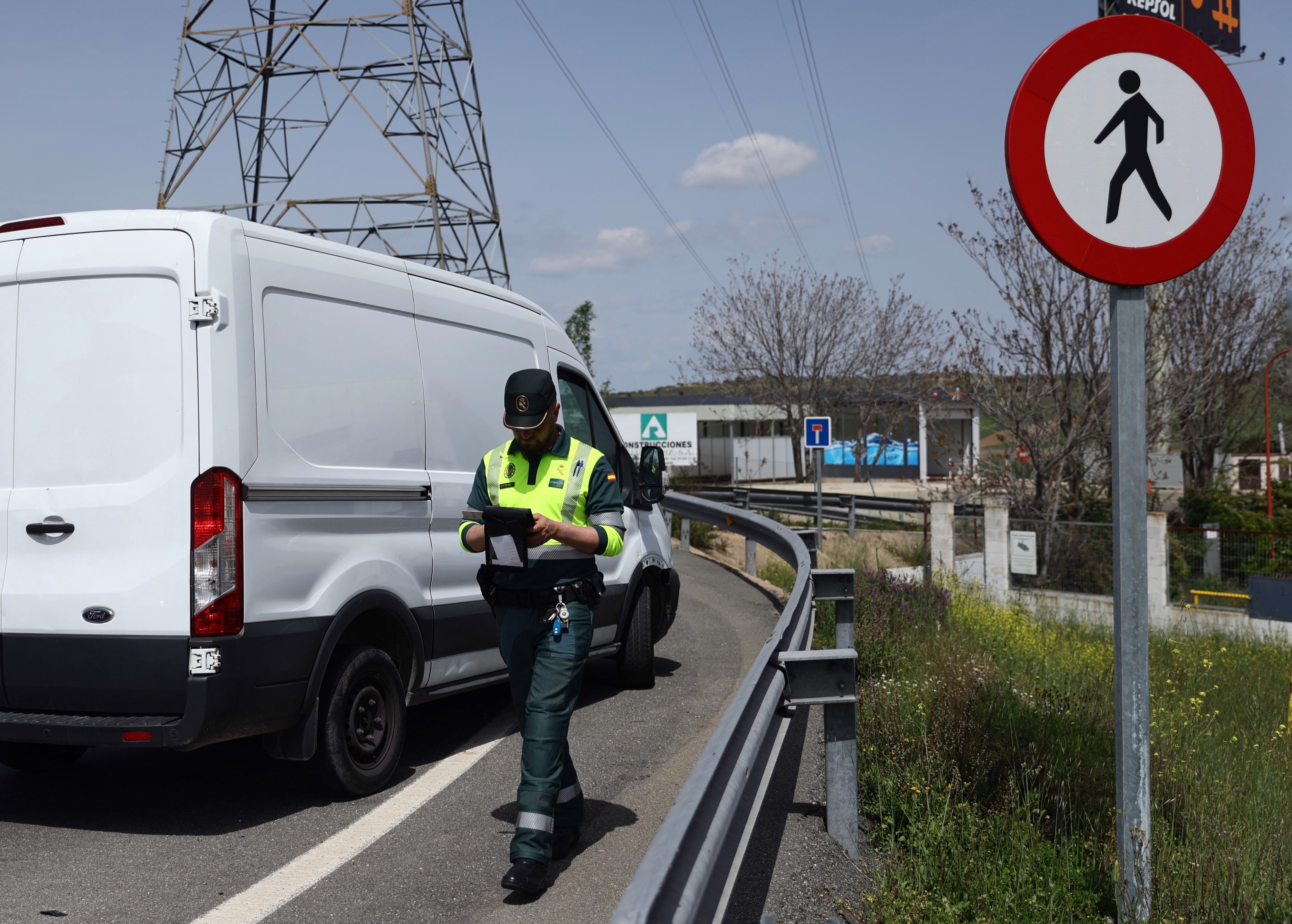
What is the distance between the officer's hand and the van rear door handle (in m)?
1.92

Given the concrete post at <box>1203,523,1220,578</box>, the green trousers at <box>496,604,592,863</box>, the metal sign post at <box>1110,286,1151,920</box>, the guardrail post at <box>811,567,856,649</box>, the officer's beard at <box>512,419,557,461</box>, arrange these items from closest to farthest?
1. the metal sign post at <box>1110,286,1151,920</box>
2. the green trousers at <box>496,604,592,863</box>
3. the officer's beard at <box>512,419,557,461</box>
4. the guardrail post at <box>811,567,856,649</box>
5. the concrete post at <box>1203,523,1220,578</box>

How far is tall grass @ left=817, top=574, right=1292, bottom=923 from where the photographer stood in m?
3.67

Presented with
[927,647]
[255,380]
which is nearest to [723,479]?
[927,647]

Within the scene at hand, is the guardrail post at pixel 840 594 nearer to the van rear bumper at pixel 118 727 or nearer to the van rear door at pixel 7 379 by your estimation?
the van rear bumper at pixel 118 727

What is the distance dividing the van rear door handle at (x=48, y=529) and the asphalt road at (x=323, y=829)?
1.22m

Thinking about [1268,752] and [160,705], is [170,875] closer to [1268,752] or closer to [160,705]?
[160,705]

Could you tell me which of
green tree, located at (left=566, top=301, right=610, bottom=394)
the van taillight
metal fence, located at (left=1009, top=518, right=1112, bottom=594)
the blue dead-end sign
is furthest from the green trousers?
green tree, located at (left=566, top=301, right=610, bottom=394)

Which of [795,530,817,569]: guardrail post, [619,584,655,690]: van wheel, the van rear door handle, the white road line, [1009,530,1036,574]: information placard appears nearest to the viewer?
the white road line

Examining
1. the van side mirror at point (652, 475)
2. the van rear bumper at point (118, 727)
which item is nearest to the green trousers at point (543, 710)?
the van rear bumper at point (118, 727)

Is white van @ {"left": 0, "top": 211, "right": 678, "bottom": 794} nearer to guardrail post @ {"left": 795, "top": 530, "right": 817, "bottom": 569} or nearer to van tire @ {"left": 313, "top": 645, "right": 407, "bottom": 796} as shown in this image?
van tire @ {"left": 313, "top": 645, "right": 407, "bottom": 796}

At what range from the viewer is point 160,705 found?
14.6ft

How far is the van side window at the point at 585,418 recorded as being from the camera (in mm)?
7266

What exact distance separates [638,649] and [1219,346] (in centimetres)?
2398

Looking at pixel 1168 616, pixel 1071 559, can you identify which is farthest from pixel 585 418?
pixel 1168 616
